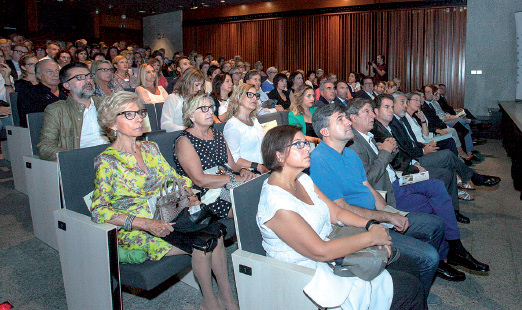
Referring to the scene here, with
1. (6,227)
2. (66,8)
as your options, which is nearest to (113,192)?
(6,227)

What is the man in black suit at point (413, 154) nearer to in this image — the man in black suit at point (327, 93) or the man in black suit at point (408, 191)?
the man in black suit at point (408, 191)

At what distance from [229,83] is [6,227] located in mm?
2679

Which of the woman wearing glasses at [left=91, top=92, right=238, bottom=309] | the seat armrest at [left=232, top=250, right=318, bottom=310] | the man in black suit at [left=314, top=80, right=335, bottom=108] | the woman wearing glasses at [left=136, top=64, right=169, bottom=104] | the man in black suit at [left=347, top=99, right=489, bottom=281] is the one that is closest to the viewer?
the seat armrest at [left=232, top=250, right=318, bottom=310]

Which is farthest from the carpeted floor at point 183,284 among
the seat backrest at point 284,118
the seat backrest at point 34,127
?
the seat backrest at point 284,118

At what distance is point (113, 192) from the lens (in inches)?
82.4

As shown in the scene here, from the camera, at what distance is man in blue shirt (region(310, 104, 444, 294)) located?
7.28 ft

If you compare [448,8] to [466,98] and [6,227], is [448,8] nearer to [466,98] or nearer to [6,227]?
[466,98]

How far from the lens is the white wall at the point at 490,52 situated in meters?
9.77

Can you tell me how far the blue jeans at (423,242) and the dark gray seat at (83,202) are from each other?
3.88ft

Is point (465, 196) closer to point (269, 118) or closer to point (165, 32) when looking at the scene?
point (269, 118)

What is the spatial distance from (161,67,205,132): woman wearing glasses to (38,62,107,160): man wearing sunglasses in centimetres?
77

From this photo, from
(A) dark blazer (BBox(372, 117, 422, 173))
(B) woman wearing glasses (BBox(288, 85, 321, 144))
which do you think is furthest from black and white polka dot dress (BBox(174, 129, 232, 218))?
(B) woman wearing glasses (BBox(288, 85, 321, 144))

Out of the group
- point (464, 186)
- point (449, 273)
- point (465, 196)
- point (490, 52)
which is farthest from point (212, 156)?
point (490, 52)

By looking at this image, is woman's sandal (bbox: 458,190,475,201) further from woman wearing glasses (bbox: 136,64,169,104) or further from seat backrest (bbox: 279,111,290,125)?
woman wearing glasses (bbox: 136,64,169,104)
